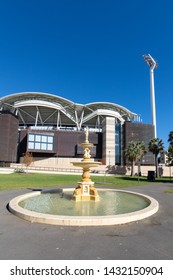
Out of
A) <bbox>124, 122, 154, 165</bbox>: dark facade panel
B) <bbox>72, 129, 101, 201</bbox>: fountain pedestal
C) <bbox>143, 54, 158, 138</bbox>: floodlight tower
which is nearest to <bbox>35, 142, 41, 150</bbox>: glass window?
<bbox>124, 122, 154, 165</bbox>: dark facade panel

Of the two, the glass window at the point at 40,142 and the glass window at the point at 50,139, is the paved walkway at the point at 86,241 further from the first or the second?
the glass window at the point at 50,139

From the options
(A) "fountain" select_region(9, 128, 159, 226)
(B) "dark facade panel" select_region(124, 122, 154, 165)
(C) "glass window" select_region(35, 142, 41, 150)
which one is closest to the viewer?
(A) "fountain" select_region(9, 128, 159, 226)

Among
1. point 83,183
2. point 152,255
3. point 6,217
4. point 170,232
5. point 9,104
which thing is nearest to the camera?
point 152,255

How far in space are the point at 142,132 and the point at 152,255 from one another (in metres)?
79.2

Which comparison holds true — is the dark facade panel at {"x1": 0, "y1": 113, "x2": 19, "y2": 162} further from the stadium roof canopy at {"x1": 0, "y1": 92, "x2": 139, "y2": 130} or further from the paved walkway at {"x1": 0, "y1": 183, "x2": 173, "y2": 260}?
the paved walkway at {"x1": 0, "y1": 183, "x2": 173, "y2": 260}

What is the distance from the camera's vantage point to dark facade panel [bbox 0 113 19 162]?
66125 millimetres

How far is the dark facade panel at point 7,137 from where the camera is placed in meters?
66.1

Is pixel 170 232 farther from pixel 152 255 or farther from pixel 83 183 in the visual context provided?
pixel 83 183

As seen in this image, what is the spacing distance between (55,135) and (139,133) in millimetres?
34771

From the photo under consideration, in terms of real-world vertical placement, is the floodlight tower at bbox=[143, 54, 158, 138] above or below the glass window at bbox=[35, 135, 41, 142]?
above

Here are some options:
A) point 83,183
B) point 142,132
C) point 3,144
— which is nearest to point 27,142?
point 3,144

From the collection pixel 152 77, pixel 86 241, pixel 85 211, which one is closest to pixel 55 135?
pixel 152 77

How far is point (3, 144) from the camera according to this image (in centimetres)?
6669

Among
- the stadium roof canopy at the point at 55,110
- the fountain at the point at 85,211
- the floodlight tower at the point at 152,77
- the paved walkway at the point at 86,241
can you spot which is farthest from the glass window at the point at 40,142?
the paved walkway at the point at 86,241
